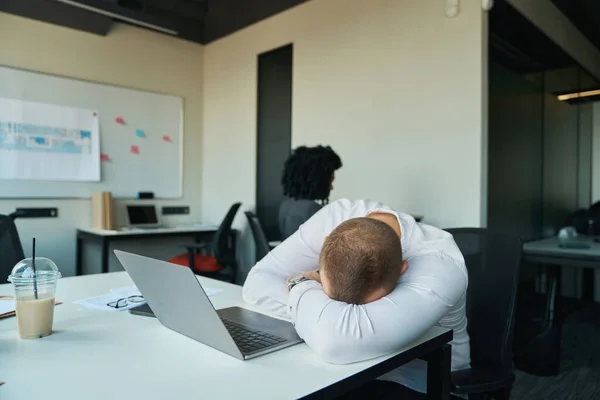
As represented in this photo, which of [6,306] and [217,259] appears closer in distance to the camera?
[6,306]

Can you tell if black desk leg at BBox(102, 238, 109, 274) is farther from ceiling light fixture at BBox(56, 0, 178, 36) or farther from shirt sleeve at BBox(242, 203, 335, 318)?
shirt sleeve at BBox(242, 203, 335, 318)

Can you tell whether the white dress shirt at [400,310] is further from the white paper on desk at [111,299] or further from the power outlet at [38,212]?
the power outlet at [38,212]

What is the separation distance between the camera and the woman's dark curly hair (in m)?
2.68

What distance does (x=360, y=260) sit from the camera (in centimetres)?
86

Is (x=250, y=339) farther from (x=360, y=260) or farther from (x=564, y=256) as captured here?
(x=564, y=256)

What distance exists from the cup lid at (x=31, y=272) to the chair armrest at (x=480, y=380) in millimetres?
1050

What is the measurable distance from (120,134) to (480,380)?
382 cm

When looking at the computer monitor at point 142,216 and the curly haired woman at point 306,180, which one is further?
the computer monitor at point 142,216

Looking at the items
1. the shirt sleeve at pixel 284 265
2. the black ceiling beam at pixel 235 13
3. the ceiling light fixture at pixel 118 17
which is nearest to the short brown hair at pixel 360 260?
the shirt sleeve at pixel 284 265

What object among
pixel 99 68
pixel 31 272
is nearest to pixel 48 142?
pixel 99 68

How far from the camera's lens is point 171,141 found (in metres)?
4.49

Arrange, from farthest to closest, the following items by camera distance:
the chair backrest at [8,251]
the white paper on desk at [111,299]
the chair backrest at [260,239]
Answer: the chair backrest at [260,239] < the chair backrest at [8,251] < the white paper on desk at [111,299]

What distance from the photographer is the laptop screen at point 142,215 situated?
4117 millimetres

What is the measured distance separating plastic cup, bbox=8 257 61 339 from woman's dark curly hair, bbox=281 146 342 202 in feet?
5.92
